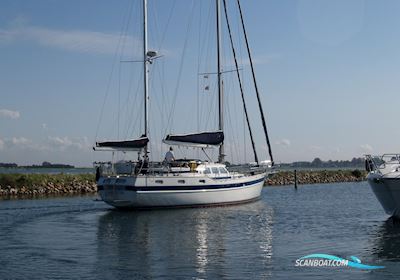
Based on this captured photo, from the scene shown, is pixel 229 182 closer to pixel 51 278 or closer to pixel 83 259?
pixel 83 259

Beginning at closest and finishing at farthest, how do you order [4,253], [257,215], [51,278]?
[51,278] → [4,253] → [257,215]

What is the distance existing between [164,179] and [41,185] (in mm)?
24442

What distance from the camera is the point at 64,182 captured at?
57250 millimetres

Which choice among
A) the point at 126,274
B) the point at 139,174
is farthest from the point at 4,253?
the point at 139,174

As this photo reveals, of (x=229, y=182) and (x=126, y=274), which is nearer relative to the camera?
(x=126, y=274)

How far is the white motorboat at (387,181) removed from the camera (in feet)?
87.6

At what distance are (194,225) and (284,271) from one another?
1169cm

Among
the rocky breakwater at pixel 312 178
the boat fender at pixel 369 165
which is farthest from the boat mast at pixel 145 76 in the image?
the rocky breakwater at pixel 312 178

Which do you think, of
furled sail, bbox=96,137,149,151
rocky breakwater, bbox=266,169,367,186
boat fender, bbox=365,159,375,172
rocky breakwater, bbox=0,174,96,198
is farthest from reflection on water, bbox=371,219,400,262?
rocky breakwater, bbox=266,169,367,186

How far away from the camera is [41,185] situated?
2122 inches

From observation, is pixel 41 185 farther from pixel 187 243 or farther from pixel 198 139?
A: pixel 187 243

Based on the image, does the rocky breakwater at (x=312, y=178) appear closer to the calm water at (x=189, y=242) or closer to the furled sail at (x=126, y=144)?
the furled sail at (x=126, y=144)

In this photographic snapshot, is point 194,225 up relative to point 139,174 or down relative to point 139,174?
down

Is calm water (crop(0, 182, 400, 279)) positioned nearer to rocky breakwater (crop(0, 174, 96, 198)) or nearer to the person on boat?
the person on boat
